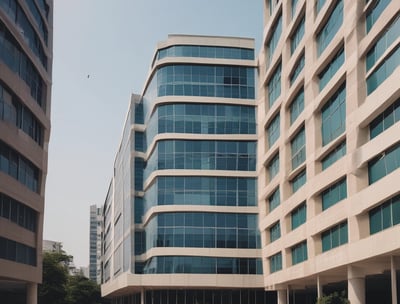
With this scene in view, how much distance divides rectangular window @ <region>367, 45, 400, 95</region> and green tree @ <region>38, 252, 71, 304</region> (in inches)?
2181

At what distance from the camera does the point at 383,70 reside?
1287 inches

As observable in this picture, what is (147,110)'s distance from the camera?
245 ft

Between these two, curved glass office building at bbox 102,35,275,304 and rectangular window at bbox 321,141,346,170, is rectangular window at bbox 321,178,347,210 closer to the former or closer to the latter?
rectangular window at bbox 321,141,346,170

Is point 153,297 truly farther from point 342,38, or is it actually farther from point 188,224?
point 342,38

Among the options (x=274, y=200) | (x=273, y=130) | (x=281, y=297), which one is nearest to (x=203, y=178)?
(x=274, y=200)

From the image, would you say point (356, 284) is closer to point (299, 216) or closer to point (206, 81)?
point (299, 216)

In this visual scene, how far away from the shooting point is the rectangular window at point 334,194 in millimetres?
38312

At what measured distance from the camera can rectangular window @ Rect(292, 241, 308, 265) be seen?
1828 inches

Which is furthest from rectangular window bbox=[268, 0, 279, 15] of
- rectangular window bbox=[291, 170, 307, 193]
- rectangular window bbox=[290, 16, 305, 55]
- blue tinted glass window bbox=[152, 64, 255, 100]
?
rectangular window bbox=[291, 170, 307, 193]

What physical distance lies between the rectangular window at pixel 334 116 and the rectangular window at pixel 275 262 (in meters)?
15.1

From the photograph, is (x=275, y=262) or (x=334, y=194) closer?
(x=334, y=194)

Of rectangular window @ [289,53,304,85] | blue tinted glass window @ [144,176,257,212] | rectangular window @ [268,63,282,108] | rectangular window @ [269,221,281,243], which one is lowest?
rectangular window @ [269,221,281,243]

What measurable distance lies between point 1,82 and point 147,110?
117 feet

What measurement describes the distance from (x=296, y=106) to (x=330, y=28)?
936cm
